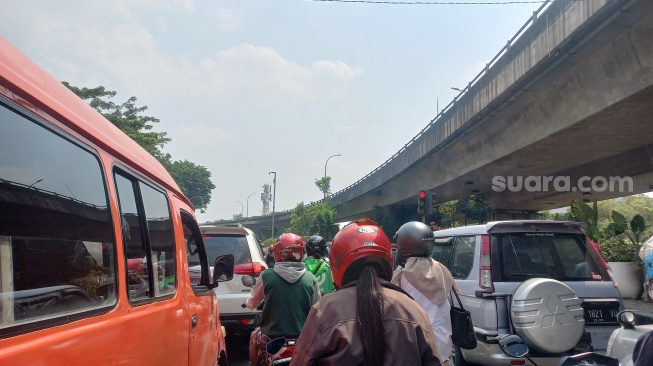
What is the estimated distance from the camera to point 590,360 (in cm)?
297

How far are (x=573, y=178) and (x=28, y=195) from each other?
74.3 ft

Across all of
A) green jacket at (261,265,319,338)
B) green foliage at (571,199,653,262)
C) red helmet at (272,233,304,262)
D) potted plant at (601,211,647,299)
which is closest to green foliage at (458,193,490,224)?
green foliage at (571,199,653,262)

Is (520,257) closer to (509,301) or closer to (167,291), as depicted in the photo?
(509,301)

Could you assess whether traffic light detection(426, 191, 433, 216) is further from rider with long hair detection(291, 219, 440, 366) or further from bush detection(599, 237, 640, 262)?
rider with long hair detection(291, 219, 440, 366)

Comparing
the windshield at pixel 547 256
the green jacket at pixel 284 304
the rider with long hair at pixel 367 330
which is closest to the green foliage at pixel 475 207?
the windshield at pixel 547 256

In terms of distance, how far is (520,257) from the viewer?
5.77 metres

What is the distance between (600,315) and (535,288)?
3.73 feet

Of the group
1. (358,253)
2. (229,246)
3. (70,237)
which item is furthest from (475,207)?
(70,237)

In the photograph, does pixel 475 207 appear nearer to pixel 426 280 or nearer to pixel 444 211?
pixel 444 211

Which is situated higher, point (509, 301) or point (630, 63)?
point (630, 63)

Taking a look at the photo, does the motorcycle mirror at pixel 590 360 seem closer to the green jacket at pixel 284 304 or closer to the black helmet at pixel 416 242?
the black helmet at pixel 416 242

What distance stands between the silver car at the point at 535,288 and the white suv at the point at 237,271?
9.39 feet

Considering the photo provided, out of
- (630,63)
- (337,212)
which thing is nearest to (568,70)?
(630,63)

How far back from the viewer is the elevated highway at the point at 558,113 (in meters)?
11.2
